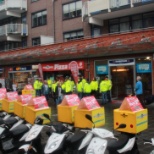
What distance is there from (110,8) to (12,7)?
13662 millimetres

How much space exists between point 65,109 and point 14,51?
21.4 meters

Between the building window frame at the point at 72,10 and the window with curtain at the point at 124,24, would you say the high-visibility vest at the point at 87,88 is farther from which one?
the building window frame at the point at 72,10

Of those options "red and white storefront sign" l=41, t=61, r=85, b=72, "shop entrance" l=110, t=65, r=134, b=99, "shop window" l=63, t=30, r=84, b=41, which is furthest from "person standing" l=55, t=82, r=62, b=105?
"shop window" l=63, t=30, r=84, b=41

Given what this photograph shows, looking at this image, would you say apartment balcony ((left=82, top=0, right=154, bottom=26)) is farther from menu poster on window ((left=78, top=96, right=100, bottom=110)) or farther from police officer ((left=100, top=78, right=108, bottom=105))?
menu poster on window ((left=78, top=96, right=100, bottom=110))

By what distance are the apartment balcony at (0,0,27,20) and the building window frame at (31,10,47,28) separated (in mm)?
1509

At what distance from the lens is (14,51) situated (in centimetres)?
2795

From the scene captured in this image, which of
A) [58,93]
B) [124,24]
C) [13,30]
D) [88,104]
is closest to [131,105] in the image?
[88,104]

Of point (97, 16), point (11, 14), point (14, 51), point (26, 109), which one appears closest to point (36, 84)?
point (97, 16)

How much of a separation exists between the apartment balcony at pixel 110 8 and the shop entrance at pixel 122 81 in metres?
4.82

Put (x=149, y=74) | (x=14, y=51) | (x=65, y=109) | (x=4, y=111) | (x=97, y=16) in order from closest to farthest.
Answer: (x=65, y=109)
(x=4, y=111)
(x=149, y=74)
(x=97, y=16)
(x=14, y=51)

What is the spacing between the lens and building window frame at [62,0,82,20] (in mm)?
25203

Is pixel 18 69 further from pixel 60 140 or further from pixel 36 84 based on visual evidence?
pixel 60 140

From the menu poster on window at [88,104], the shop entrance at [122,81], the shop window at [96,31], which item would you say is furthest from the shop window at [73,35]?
the menu poster on window at [88,104]

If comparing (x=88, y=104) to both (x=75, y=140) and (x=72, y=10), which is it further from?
(x=72, y=10)
